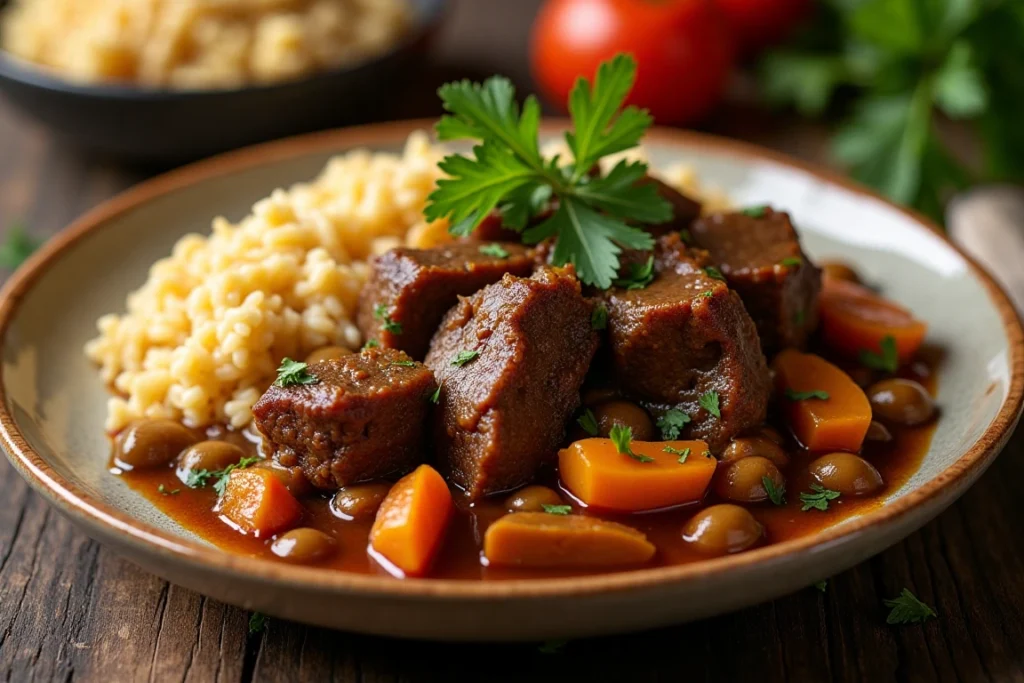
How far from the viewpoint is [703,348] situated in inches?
190

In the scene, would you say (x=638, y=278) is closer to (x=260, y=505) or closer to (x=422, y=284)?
(x=422, y=284)

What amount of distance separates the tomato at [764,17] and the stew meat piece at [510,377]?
19.7 feet

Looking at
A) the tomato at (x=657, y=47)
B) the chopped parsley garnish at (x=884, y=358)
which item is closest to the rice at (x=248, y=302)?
the chopped parsley garnish at (x=884, y=358)

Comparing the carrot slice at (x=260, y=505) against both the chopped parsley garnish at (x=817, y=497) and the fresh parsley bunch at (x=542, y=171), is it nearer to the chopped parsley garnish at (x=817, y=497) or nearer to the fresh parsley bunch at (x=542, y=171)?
the fresh parsley bunch at (x=542, y=171)

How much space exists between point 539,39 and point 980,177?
3774 mm

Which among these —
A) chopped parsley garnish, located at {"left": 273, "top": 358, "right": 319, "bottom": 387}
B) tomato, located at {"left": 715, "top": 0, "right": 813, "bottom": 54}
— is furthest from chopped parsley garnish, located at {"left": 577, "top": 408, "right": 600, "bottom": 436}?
tomato, located at {"left": 715, "top": 0, "right": 813, "bottom": 54}

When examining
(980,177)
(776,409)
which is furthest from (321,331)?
(980,177)

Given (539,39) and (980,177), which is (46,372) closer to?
(539,39)

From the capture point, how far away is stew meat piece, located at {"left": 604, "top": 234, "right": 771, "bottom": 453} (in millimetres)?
4797

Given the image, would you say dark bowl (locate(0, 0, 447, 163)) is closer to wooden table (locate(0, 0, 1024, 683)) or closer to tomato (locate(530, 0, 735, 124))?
tomato (locate(530, 0, 735, 124))

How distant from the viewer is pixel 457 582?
12.6ft

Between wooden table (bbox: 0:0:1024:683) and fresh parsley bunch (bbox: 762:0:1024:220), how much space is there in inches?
134

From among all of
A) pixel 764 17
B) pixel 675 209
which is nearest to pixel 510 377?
pixel 675 209

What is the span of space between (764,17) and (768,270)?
551 cm
